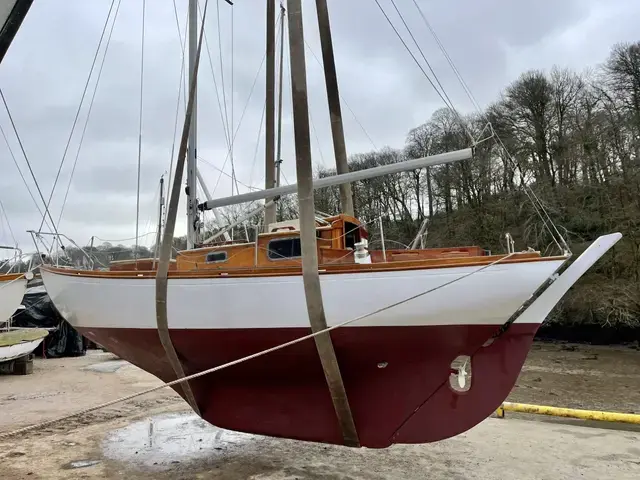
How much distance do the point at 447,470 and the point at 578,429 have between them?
3.48 meters

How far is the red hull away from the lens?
15.5 ft

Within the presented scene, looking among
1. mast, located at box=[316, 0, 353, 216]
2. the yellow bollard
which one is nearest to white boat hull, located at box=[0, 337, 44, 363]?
mast, located at box=[316, 0, 353, 216]

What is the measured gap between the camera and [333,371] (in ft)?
15.5

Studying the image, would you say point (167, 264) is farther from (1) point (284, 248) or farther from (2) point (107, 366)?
(2) point (107, 366)

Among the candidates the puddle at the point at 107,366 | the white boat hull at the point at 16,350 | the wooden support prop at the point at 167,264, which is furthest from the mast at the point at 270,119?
the white boat hull at the point at 16,350

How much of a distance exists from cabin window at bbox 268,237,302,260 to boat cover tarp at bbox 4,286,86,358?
15491 millimetres

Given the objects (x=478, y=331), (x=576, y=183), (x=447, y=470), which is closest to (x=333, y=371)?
(x=478, y=331)

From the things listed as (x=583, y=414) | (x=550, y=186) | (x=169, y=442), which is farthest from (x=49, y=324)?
(x=550, y=186)

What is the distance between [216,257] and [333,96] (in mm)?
4222

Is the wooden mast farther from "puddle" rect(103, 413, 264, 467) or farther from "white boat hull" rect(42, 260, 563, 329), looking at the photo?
"puddle" rect(103, 413, 264, 467)

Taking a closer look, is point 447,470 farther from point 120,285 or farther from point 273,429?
point 120,285

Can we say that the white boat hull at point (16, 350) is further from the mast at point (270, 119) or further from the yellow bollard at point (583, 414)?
the yellow bollard at point (583, 414)

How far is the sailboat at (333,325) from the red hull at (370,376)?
0.05 ft

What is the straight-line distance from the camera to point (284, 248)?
565cm
